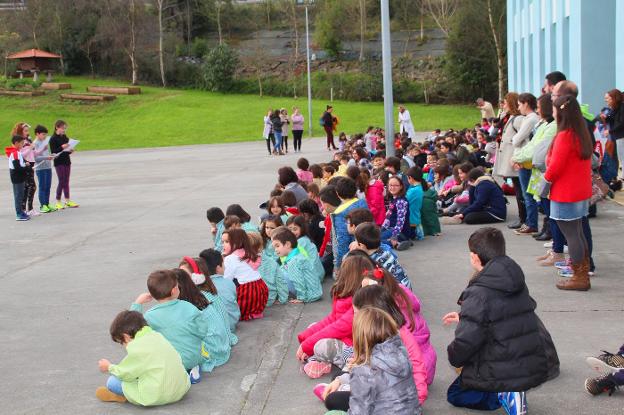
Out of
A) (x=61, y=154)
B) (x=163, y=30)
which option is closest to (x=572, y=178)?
(x=61, y=154)

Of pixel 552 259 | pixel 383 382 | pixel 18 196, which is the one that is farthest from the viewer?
pixel 18 196

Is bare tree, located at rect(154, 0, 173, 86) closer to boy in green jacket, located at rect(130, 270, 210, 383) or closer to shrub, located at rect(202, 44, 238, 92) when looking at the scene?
shrub, located at rect(202, 44, 238, 92)

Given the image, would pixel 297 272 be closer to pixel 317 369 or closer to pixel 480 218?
pixel 317 369

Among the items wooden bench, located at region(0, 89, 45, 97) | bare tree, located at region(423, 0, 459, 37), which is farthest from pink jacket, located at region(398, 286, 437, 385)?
wooden bench, located at region(0, 89, 45, 97)

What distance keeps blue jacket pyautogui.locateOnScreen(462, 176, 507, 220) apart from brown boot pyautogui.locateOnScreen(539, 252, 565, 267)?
11.2 feet

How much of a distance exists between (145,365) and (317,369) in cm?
141

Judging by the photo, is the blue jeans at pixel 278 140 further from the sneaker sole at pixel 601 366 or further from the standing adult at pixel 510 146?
the sneaker sole at pixel 601 366

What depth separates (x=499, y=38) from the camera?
61.2 m

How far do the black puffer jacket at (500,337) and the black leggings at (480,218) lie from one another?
28.1 ft

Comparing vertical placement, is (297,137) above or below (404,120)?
below

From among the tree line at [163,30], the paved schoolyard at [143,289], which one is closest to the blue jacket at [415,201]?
the paved schoolyard at [143,289]

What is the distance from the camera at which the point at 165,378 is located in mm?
6102

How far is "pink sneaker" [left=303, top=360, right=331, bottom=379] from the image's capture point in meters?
6.72

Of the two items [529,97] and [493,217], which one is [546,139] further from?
[493,217]
